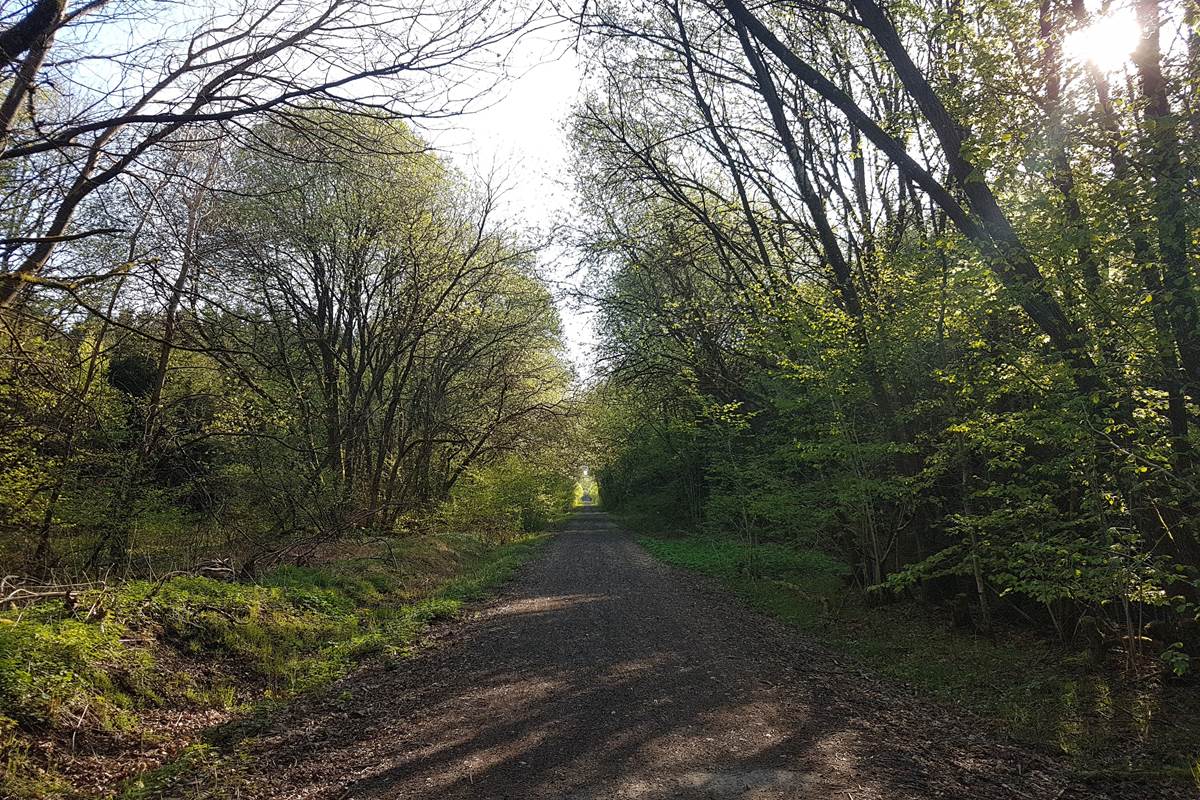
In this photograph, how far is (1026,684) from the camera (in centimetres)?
625

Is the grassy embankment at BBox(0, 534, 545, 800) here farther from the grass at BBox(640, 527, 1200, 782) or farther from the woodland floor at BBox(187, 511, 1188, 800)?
the grass at BBox(640, 527, 1200, 782)

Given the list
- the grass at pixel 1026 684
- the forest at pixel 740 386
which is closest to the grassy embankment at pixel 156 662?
the forest at pixel 740 386

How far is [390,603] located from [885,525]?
8682 mm

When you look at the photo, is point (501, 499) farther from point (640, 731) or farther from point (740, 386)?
point (640, 731)

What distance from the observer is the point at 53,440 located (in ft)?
26.8

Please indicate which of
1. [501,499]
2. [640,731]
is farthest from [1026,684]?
[501,499]

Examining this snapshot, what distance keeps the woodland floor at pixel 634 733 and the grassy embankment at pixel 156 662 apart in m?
0.69

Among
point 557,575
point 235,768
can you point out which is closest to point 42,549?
point 235,768

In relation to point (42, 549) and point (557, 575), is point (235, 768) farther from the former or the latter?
point (557, 575)

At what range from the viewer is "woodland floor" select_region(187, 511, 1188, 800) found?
4.17m

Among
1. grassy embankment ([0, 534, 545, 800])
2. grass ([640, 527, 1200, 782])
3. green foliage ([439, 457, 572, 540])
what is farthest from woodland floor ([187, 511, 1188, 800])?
green foliage ([439, 457, 572, 540])

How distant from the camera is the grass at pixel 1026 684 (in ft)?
15.8

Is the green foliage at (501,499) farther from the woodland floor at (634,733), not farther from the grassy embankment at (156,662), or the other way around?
the woodland floor at (634,733)

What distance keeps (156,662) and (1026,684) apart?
8594 mm
